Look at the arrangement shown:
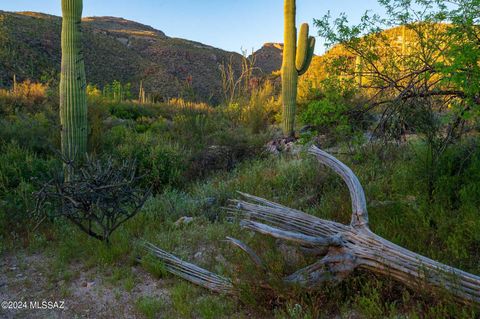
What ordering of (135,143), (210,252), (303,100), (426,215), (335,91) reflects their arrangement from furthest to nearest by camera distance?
1. (303,100)
2. (135,143)
3. (335,91)
4. (210,252)
5. (426,215)

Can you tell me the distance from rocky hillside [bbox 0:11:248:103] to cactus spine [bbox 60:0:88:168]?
55.6ft

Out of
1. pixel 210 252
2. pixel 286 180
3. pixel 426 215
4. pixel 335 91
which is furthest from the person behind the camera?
pixel 286 180

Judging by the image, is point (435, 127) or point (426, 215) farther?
point (435, 127)

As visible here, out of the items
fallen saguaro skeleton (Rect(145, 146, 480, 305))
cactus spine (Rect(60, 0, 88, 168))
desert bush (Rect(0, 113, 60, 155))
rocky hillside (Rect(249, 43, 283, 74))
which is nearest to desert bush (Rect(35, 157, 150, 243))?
fallen saguaro skeleton (Rect(145, 146, 480, 305))

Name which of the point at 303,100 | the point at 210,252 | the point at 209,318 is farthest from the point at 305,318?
the point at 303,100

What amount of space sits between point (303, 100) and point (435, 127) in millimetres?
8639

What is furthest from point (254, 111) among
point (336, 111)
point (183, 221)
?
point (336, 111)

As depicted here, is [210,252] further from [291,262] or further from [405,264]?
[405,264]

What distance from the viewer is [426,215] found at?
12.1ft

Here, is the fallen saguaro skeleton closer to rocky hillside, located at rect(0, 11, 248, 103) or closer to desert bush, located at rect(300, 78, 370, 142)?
desert bush, located at rect(300, 78, 370, 142)

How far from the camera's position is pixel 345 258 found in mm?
2859

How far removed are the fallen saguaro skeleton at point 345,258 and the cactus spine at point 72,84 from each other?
3.98m

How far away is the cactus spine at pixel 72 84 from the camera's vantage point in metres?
6.54

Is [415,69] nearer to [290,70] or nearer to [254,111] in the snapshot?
[290,70]
